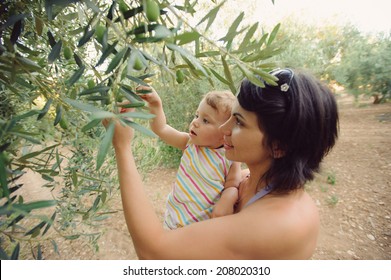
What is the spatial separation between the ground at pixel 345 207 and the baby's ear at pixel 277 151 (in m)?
1.20

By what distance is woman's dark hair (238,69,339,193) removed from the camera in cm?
105

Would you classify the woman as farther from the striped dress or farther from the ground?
the ground

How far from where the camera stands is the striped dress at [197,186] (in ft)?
4.66

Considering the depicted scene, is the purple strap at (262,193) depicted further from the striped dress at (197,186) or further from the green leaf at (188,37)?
the green leaf at (188,37)

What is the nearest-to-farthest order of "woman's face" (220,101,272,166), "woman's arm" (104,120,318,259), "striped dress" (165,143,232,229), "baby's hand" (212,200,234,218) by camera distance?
"woman's arm" (104,120,318,259), "woman's face" (220,101,272,166), "baby's hand" (212,200,234,218), "striped dress" (165,143,232,229)

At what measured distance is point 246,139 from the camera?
110cm

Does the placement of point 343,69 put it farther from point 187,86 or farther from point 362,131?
point 187,86

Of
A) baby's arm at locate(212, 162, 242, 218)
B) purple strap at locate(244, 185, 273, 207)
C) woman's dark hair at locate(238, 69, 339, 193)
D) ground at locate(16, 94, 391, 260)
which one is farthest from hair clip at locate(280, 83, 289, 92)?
ground at locate(16, 94, 391, 260)

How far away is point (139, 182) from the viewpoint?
3.17 feet

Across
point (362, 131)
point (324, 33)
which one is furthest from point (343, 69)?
point (324, 33)

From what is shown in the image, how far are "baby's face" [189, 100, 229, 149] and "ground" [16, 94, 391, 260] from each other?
3.69ft

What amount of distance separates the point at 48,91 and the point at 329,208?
409cm

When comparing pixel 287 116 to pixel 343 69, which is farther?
pixel 343 69

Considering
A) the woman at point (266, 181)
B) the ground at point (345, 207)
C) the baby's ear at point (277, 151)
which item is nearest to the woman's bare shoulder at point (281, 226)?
the woman at point (266, 181)
